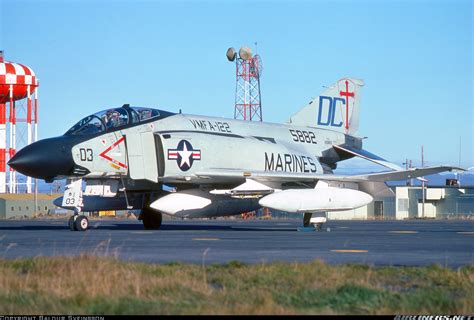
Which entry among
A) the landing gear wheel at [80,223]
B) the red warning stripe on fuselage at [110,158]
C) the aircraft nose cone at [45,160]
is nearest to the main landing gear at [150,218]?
the red warning stripe on fuselage at [110,158]

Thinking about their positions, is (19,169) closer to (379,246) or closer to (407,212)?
(379,246)

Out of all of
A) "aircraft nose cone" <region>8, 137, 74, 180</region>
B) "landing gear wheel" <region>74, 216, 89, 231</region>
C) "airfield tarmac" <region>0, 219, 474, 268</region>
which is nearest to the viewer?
"airfield tarmac" <region>0, 219, 474, 268</region>

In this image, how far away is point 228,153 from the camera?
26922 millimetres

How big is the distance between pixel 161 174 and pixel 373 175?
19.9 ft

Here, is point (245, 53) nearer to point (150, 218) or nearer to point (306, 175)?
point (150, 218)

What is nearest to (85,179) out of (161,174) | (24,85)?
(161,174)

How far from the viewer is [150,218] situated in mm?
27438

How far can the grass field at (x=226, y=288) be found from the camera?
27.7 ft

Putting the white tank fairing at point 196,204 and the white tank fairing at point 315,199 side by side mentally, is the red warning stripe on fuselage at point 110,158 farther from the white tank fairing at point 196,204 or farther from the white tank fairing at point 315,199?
the white tank fairing at point 315,199

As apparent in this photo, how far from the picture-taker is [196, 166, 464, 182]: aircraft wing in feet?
84.0

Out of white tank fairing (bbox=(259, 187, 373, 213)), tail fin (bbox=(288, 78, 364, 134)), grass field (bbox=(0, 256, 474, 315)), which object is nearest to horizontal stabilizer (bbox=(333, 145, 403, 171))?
tail fin (bbox=(288, 78, 364, 134))

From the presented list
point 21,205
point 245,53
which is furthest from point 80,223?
point 21,205

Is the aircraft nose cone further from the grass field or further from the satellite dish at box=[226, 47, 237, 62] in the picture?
the satellite dish at box=[226, 47, 237, 62]

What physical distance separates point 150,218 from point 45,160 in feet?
17.0
